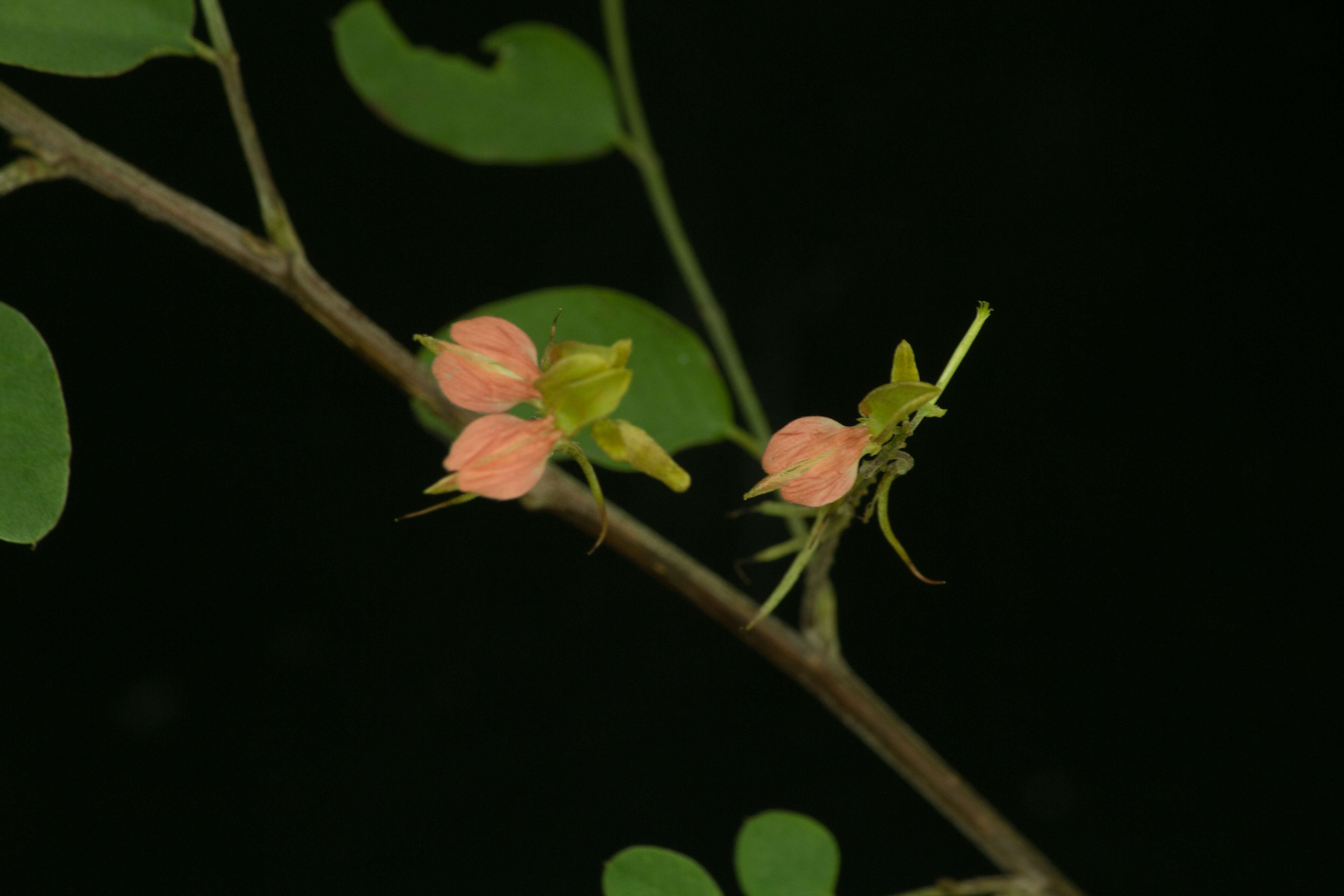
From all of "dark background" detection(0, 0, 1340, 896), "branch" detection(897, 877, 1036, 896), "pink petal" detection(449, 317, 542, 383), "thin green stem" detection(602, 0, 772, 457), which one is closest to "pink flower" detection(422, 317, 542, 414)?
"pink petal" detection(449, 317, 542, 383)

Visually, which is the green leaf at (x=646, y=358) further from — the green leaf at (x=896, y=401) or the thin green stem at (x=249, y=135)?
the green leaf at (x=896, y=401)

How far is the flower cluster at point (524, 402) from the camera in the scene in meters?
0.34

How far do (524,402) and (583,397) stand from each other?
0.14ft

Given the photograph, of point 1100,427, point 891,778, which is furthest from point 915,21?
point 891,778

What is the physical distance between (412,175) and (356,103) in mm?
82

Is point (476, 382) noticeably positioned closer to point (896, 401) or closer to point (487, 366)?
point (487, 366)

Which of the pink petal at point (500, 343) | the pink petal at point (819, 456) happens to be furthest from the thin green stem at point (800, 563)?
the pink petal at point (500, 343)

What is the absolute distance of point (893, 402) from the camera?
0.33 m

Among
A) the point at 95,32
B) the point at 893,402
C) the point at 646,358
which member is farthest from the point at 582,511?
the point at 95,32

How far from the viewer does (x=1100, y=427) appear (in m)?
1.04

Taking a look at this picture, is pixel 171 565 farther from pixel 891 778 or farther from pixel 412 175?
pixel 891 778

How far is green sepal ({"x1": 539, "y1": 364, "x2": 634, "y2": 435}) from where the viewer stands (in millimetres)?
333

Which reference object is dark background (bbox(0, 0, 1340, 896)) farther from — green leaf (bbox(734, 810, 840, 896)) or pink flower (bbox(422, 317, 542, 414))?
pink flower (bbox(422, 317, 542, 414))

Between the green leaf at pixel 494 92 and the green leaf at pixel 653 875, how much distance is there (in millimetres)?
430
